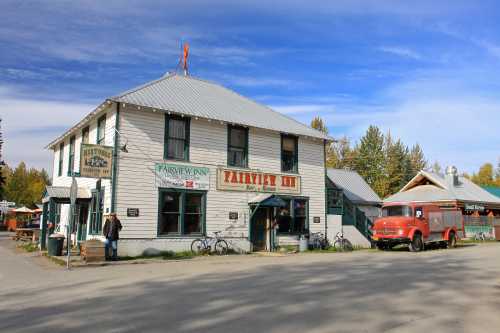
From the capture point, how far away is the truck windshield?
2262 cm

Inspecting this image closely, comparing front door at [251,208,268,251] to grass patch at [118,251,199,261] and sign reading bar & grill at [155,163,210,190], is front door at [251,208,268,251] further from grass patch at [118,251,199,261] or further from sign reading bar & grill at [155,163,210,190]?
grass patch at [118,251,199,261]

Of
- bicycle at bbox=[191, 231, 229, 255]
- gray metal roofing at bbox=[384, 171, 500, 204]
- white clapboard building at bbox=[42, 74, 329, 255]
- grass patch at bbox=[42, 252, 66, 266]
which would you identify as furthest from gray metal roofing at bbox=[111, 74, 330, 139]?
gray metal roofing at bbox=[384, 171, 500, 204]

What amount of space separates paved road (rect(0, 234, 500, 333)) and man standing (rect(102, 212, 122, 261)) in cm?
216

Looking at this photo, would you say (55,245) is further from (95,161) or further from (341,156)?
(341,156)

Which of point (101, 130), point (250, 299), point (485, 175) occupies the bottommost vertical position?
point (250, 299)

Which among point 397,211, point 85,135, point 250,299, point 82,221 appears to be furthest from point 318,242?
point 250,299

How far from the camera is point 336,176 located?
3653 cm

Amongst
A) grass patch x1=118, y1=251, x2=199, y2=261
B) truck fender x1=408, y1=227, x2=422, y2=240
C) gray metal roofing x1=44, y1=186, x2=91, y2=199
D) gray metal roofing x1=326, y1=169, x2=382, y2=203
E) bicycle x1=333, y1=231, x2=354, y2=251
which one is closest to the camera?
grass patch x1=118, y1=251, x2=199, y2=261

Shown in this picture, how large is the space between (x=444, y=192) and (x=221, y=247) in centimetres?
2575

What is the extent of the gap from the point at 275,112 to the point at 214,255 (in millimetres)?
10058

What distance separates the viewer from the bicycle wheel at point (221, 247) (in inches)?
792

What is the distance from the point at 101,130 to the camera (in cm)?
2052

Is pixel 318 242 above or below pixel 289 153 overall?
below

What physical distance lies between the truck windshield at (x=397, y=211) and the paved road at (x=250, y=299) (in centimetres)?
827
